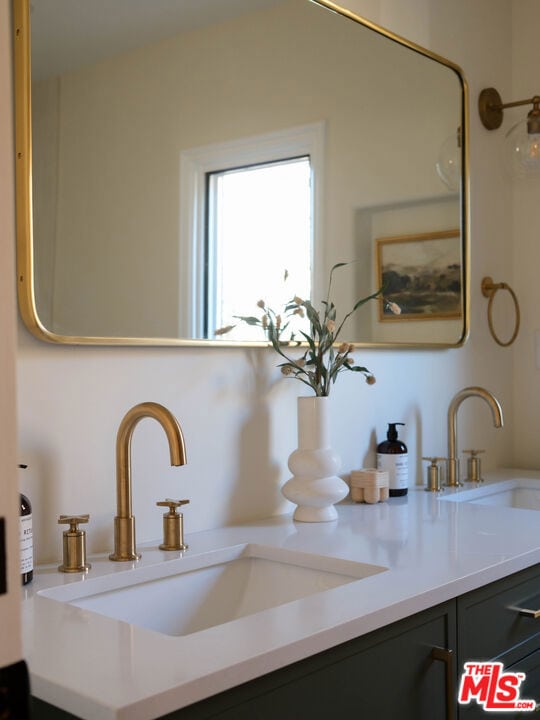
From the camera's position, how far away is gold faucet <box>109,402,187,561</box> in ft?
4.61

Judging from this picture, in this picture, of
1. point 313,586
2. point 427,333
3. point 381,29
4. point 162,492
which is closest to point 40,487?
point 162,492

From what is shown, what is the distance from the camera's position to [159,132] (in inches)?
64.2

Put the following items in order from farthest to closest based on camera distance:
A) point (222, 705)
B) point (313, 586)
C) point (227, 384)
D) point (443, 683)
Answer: point (227, 384) → point (313, 586) → point (443, 683) → point (222, 705)

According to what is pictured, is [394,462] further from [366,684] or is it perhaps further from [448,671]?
[366,684]

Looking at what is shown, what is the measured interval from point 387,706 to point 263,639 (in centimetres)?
29

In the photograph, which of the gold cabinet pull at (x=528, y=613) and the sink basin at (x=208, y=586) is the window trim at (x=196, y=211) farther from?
the gold cabinet pull at (x=528, y=613)

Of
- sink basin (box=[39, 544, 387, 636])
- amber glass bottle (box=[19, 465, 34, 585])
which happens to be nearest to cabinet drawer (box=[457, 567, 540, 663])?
sink basin (box=[39, 544, 387, 636])

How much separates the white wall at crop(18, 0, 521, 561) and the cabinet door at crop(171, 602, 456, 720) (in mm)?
541

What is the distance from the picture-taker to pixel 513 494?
2490mm

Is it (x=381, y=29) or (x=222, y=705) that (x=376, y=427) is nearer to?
(x=381, y=29)

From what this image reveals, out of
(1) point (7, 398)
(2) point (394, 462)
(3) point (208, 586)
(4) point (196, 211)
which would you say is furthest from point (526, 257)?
(1) point (7, 398)

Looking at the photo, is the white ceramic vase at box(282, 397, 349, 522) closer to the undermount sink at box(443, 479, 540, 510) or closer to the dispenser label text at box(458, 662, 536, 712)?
the dispenser label text at box(458, 662, 536, 712)

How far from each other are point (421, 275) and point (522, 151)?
0.48 meters

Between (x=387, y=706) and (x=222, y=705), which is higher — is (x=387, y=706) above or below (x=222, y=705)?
below
